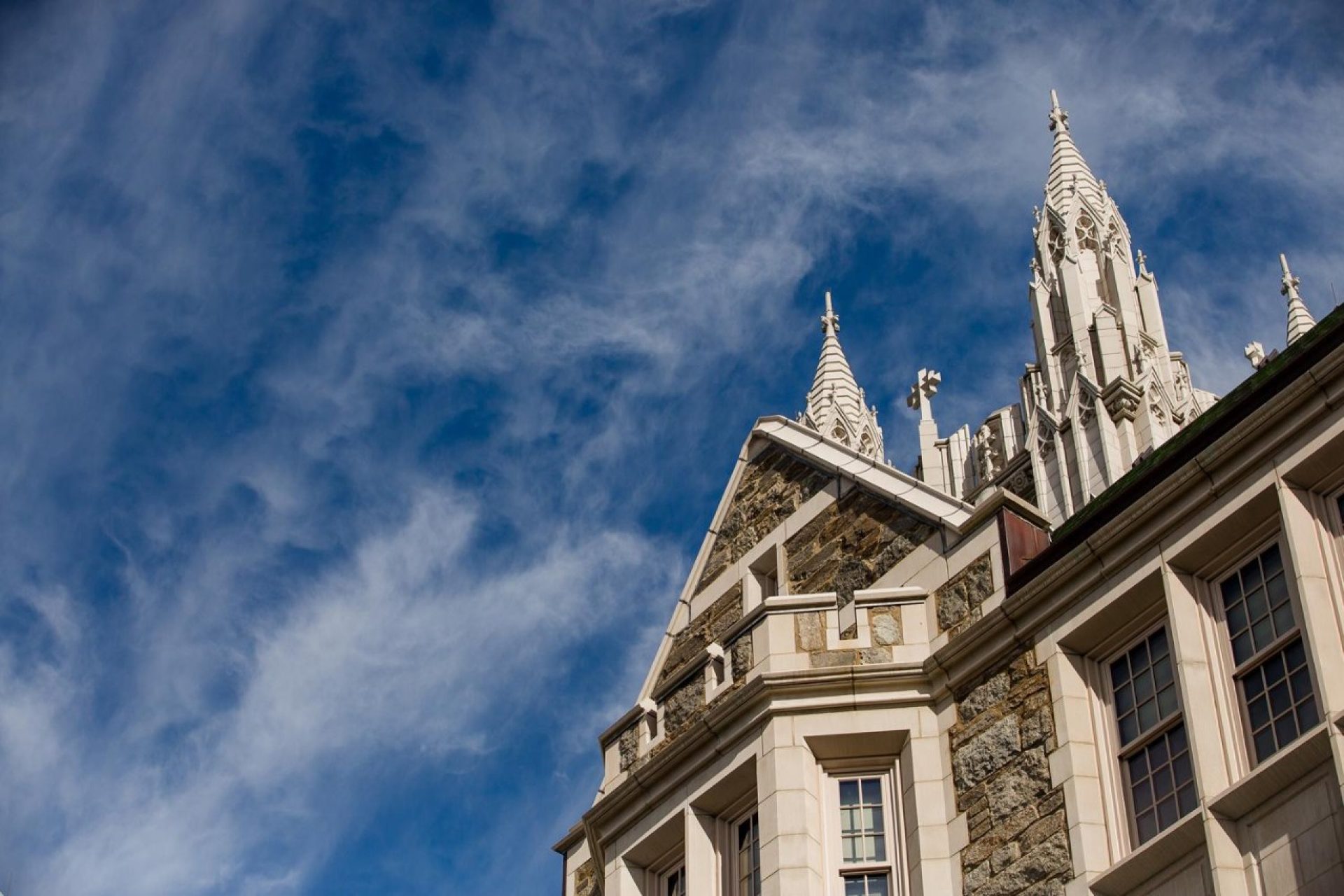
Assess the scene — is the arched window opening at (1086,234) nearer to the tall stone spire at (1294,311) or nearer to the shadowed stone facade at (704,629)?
the tall stone spire at (1294,311)

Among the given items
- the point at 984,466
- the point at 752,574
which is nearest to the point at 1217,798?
the point at 752,574

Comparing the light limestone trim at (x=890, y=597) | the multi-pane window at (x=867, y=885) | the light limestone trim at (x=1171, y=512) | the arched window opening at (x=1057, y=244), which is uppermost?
the arched window opening at (x=1057, y=244)

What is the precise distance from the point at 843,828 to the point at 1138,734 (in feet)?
7.26

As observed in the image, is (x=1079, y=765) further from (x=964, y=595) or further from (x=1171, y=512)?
(x=964, y=595)

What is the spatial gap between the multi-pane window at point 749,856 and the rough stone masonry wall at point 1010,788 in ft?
4.88

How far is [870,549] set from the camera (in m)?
16.0

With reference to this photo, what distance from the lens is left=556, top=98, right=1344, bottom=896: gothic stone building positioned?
1194cm

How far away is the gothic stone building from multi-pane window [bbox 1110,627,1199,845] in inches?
0.7

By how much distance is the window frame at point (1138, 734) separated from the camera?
40.7 ft

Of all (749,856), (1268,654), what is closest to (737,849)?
(749,856)

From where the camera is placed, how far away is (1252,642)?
1237 centimetres

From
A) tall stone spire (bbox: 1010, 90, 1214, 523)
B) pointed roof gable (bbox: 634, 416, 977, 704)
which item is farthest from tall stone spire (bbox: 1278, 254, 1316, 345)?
pointed roof gable (bbox: 634, 416, 977, 704)

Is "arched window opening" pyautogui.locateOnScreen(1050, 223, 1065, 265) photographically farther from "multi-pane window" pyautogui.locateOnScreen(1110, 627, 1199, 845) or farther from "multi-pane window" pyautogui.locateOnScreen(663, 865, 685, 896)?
"multi-pane window" pyautogui.locateOnScreen(1110, 627, 1199, 845)

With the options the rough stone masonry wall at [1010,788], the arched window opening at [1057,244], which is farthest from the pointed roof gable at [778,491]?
the arched window opening at [1057,244]
